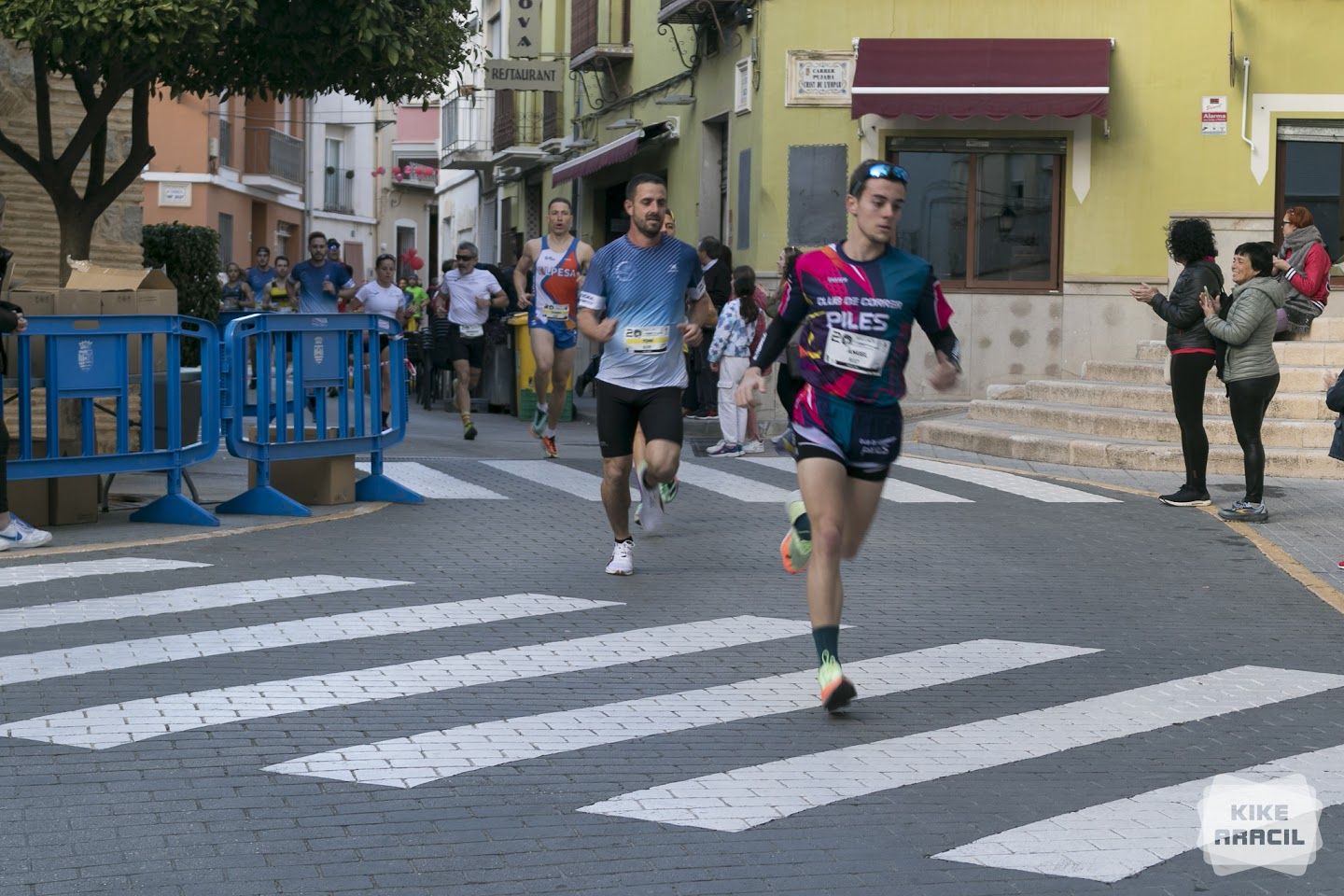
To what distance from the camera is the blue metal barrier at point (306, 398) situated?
11.6 meters

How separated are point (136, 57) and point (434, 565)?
20.5 ft

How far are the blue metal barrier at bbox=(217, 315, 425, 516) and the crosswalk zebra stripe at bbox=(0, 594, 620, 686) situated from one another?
3.20 metres

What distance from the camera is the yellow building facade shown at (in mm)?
21391

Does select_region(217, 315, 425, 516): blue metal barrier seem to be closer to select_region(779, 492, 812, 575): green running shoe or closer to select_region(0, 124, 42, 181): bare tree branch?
select_region(0, 124, 42, 181): bare tree branch

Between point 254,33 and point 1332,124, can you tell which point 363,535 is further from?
point 1332,124

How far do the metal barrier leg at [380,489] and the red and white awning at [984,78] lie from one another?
974 cm

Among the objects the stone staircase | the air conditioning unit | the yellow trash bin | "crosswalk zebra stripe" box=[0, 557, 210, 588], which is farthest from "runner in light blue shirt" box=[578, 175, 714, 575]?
the air conditioning unit

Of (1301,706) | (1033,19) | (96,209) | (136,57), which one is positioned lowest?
(1301,706)

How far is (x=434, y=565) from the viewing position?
10.0 m

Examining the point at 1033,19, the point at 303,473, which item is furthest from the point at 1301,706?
the point at 1033,19

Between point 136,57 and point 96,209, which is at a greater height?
point 136,57

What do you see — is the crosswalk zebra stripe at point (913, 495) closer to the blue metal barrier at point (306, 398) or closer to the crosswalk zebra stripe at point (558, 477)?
the crosswalk zebra stripe at point (558, 477)

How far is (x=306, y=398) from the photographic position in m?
12.1

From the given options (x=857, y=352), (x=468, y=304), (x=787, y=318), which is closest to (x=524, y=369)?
(x=468, y=304)
